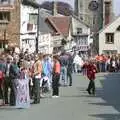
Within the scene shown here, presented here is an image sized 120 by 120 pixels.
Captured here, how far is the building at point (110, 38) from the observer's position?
98.8 m

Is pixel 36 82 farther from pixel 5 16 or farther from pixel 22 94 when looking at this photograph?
pixel 5 16

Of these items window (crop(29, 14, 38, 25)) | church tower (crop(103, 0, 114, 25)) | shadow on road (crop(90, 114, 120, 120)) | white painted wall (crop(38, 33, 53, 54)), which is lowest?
shadow on road (crop(90, 114, 120, 120))

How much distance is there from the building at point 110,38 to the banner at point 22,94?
7649 centimetres

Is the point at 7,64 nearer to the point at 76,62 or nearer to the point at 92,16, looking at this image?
the point at 76,62

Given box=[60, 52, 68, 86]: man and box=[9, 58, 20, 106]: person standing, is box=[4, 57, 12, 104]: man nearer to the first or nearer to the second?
box=[9, 58, 20, 106]: person standing

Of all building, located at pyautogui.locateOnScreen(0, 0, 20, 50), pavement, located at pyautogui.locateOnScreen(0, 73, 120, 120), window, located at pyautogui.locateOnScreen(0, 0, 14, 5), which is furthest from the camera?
window, located at pyautogui.locateOnScreen(0, 0, 14, 5)

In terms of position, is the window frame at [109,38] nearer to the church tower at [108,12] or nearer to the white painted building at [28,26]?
the church tower at [108,12]

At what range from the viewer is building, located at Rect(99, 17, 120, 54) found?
3888 inches

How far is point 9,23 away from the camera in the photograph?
2144 inches

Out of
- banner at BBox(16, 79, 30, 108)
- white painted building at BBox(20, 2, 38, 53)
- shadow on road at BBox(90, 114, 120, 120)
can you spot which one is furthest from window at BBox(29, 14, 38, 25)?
shadow on road at BBox(90, 114, 120, 120)

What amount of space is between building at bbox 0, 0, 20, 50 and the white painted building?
5.79 ft

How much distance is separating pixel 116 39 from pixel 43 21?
592 inches

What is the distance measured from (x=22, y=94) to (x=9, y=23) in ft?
107

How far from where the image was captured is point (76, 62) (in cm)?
5269
